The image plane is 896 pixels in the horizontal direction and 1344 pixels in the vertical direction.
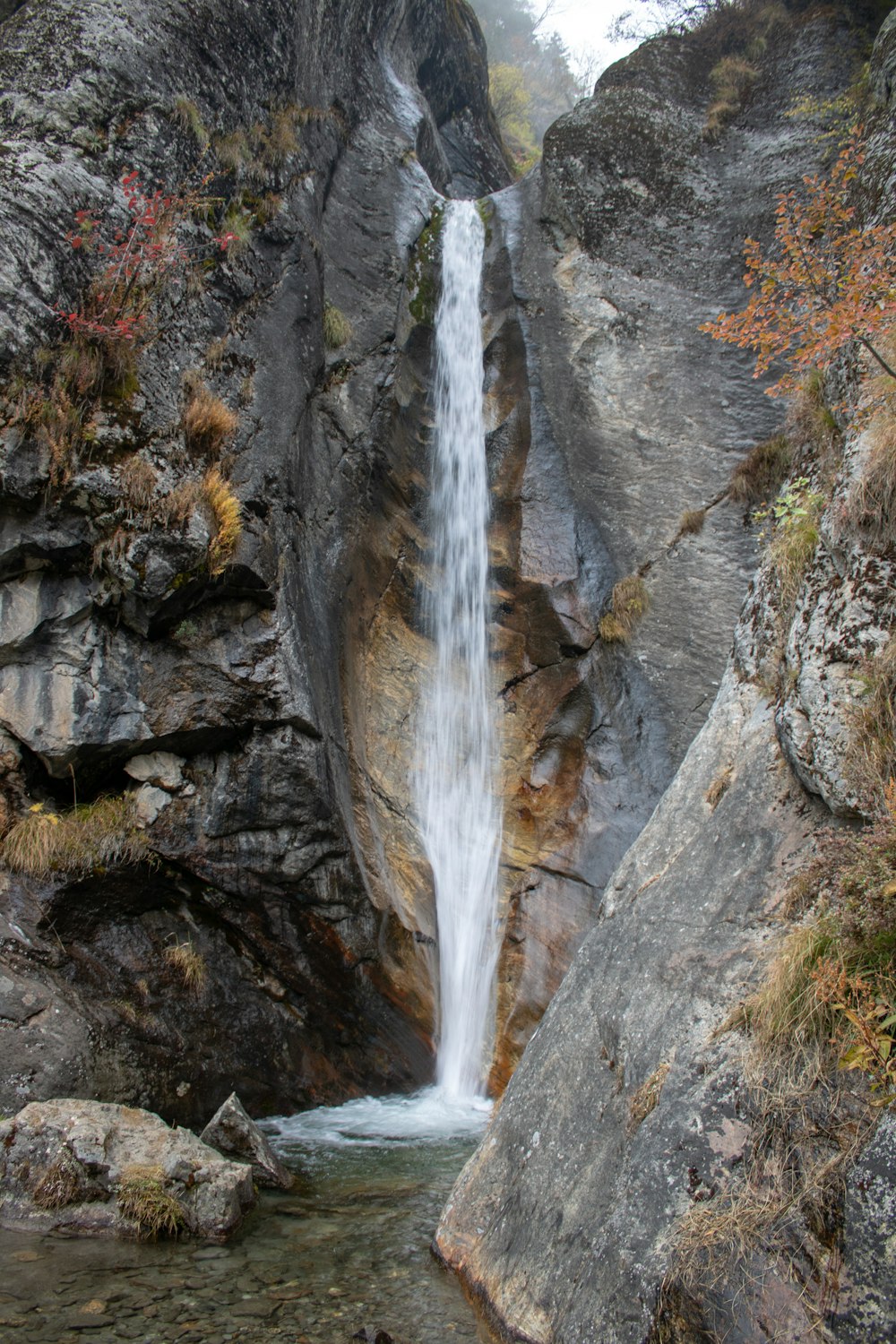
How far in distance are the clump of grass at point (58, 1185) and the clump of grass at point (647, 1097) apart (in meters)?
Result: 3.45

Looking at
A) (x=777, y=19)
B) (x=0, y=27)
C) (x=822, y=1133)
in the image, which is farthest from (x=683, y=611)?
(x=777, y=19)

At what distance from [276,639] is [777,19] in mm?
14119

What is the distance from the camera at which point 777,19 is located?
14.0 metres

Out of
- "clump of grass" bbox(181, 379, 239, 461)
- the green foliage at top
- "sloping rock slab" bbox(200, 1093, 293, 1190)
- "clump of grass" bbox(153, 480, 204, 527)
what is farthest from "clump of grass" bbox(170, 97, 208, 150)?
the green foliage at top

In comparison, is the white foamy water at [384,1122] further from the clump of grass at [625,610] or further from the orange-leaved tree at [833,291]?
the orange-leaved tree at [833,291]

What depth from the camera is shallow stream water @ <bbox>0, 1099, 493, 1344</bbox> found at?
402 cm

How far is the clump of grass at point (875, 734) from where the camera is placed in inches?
166

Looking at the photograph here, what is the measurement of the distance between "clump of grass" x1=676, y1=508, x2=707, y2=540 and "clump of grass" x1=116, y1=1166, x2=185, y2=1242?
29.2 feet

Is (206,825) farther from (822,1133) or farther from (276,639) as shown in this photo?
(822,1133)

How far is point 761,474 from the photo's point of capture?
420 inches

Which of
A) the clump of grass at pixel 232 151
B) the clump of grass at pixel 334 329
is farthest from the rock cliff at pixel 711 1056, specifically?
the clump of grass at pixel 232 151

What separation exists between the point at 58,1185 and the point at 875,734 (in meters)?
5.49

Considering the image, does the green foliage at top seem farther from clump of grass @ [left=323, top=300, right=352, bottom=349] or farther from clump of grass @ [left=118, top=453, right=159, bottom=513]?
clump of grass @ [left=118, top=453, right=159, bottom=513]

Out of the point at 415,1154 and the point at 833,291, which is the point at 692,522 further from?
the point at 415,1154
